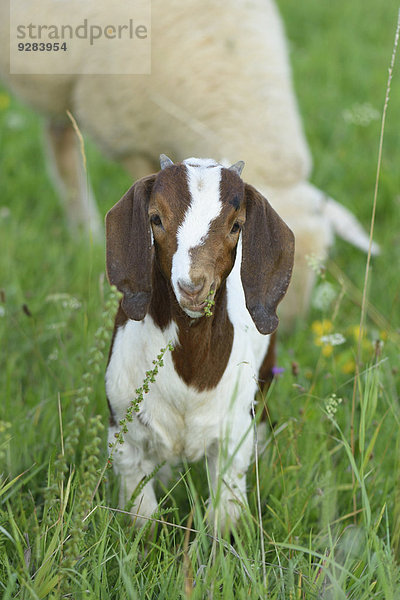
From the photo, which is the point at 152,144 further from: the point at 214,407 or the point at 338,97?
the point at 338,97

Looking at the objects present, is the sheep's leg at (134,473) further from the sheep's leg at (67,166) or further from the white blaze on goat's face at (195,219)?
the sheep's leg at (67,166)

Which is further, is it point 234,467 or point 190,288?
point 234,467

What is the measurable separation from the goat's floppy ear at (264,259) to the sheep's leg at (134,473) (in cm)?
63

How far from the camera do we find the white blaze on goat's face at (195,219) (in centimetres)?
190

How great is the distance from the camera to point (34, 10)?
422 centimetres

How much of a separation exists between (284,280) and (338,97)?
4.79 m

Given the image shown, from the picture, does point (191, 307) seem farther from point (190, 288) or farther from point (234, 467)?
point (234, 467)

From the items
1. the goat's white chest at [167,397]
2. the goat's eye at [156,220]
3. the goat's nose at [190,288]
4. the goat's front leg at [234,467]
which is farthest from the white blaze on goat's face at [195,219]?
the goat's front leg at [234,467]

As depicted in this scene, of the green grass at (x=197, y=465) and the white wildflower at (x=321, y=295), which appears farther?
the white wildflower at (x=321, y=295)

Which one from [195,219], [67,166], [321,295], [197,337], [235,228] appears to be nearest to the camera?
[195,219]

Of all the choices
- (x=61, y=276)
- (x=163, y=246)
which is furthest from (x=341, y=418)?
(x=61, y=276)

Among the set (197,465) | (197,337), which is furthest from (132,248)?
(197,465)

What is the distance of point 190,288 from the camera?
187 cm

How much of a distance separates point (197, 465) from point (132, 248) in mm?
1022
